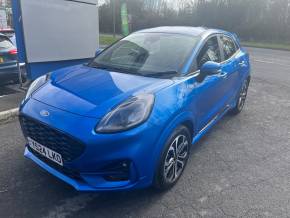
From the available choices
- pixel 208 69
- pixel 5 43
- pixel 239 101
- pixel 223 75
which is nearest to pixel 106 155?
pixel 208 69

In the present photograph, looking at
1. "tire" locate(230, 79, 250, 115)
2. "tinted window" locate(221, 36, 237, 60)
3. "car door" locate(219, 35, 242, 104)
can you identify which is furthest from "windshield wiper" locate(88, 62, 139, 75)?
"tire" locate(230, 79, 250, 115)

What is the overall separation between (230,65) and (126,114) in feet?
8.27

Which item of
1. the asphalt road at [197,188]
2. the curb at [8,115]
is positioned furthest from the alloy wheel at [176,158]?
the curb at [8,115]

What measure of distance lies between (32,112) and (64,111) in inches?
14.4

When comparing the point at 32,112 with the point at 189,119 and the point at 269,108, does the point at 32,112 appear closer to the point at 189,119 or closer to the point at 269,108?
the point at 189,119

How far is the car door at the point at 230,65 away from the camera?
4.41 m

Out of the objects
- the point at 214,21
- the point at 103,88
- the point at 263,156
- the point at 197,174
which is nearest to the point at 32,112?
the point at 103,88

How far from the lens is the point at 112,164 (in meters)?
2.55

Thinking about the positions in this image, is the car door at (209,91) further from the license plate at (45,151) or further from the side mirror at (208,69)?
the license plate at (45,151)

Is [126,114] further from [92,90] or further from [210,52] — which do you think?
[210,52]

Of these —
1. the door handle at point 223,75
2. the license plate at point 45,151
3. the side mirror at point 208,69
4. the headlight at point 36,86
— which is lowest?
the license plate at point 45,151

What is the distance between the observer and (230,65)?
4.57 meters

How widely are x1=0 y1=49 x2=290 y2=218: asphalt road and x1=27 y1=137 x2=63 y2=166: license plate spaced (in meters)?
0.45

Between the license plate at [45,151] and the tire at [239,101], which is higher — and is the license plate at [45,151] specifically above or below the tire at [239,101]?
above
